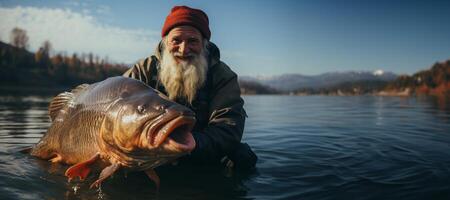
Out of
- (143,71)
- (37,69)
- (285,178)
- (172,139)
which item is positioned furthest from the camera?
(37,69)

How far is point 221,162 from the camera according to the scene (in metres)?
5.01

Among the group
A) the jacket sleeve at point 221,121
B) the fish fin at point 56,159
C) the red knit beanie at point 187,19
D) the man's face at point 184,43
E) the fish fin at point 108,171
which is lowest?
the fish fin at point 56,159

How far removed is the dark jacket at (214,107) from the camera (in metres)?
4.18

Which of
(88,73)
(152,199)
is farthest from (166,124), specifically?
(88,73)

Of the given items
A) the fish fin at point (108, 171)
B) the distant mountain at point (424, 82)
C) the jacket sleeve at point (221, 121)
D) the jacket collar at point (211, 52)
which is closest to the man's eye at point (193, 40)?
the jacket collar at point (211, 52)

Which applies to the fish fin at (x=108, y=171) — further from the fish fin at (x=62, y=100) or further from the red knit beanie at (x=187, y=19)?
the red knit beanie at (x=187, y=19)

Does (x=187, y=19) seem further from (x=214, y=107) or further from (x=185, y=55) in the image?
(x=214, y=107)

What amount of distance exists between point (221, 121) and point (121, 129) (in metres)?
1.67

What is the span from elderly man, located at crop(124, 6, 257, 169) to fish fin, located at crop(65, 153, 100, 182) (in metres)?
1.42

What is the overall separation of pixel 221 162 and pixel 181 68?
137cm

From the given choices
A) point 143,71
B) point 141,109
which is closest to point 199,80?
point 143,71

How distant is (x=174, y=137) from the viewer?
8.79 feet

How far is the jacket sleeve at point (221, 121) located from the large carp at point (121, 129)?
0.96m

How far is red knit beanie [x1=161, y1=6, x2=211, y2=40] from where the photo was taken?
4582mm
